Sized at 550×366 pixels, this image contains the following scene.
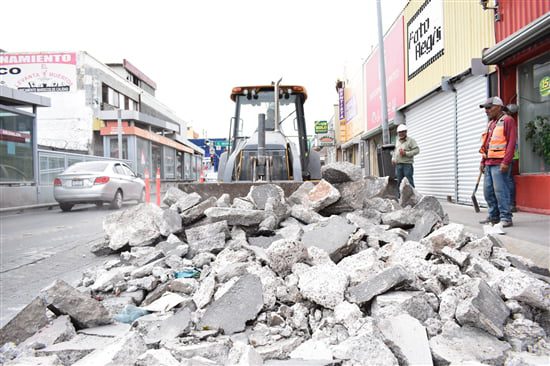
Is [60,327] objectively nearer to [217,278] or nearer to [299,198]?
[217,278]

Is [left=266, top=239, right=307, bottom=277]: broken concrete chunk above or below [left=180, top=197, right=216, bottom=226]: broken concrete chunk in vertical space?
below

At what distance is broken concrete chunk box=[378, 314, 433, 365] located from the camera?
6.83 ft

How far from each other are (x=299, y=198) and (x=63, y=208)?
33.7 feet

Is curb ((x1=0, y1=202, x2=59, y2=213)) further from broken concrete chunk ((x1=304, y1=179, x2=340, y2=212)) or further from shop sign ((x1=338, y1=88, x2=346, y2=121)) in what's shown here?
shop sign ((x1=338, y1=88, x2=346, y2=121))

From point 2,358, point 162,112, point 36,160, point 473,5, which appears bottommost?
point 2,358

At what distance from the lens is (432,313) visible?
253cm

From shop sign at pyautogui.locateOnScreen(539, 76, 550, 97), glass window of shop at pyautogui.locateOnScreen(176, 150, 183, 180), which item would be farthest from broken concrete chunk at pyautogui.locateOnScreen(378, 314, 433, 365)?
glass window of shop at pyautogui.locateOnScreen(176, 150, 183, 180)

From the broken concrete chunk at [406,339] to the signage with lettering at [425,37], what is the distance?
33.0 feet

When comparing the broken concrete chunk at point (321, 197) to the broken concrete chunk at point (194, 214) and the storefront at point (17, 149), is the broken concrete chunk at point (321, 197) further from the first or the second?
the storefront at point (17, 149)

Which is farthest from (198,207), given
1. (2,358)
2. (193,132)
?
(193,132)

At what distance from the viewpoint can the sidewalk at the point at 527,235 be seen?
160 inches

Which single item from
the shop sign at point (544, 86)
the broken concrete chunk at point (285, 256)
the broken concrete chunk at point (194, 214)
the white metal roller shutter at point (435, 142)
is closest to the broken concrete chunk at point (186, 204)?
the broken concrete chunk at point (194, 214)

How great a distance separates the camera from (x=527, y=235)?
4.91 m

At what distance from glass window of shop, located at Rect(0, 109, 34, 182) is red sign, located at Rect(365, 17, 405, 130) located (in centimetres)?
1396
